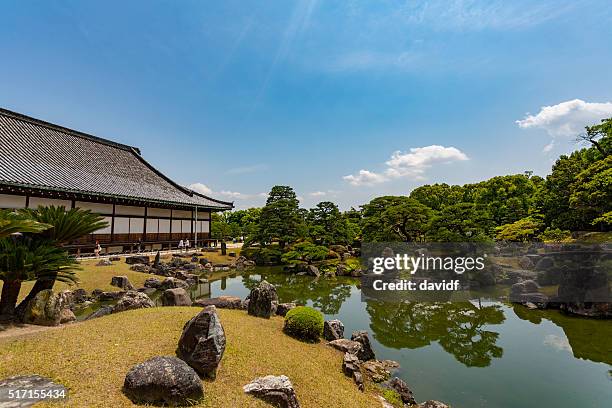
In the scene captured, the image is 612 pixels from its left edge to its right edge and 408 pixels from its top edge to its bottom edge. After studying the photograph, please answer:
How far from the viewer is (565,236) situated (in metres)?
22.7

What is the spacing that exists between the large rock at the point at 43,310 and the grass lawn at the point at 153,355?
1.02m

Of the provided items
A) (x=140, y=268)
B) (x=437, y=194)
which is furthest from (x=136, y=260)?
(x=437, y=194)

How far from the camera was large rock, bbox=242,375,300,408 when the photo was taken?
538 centimetres

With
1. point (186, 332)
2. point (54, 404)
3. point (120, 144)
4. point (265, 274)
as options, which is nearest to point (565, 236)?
point (265, 274)

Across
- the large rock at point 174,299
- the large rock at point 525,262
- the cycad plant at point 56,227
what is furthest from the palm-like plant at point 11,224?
the large rock at point 525,262

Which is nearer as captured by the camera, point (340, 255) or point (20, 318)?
point (20, 318)

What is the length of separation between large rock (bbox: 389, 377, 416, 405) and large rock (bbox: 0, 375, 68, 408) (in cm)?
658

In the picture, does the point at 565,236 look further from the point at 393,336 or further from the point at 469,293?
the point at 393,336

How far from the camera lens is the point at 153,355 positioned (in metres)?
5.83

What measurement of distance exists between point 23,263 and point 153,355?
15.0 ft

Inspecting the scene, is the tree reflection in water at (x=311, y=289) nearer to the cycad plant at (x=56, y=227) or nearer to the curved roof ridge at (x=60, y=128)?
the cycad plant at (x=56, y=227)

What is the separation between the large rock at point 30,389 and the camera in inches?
163

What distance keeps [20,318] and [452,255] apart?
20672 mm

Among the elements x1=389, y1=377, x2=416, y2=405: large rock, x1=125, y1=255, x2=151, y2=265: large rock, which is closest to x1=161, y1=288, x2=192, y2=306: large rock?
x1=389, y1=377, x2=416, y2=405: large rock
